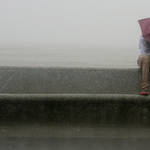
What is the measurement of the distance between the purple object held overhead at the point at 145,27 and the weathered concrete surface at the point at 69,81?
0.81m

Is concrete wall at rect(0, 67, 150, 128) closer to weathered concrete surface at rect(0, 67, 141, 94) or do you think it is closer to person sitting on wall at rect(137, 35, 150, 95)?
person sitting on wall at rect(137, 35, 150, 95)

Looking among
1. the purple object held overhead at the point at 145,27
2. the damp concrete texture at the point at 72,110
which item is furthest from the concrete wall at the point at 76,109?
the purple object held overhead at the point at 145,27

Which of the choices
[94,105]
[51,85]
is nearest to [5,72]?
[51,85]

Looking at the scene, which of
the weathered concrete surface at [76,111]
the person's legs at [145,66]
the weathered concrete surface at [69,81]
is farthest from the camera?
the weathered concrete surface at [69,81]

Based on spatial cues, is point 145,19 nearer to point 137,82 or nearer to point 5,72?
point 137,82

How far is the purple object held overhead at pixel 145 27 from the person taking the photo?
5.24 meters

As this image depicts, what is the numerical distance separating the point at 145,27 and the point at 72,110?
1.73 metres

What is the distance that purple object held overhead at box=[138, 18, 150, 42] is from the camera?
5242 mm

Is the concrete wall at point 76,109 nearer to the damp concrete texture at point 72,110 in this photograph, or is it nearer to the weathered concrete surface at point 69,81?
the damp concrete texture at point 72,110

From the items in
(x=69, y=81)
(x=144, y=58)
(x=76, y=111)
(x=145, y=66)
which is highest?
(x=144, y=58)

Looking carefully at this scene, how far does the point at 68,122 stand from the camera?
5066 mm

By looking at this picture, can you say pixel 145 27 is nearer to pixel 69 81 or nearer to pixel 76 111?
pixel 69 81

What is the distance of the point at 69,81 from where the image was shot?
19.1 ft

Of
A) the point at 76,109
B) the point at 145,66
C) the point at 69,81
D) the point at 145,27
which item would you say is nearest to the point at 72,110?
the point at 76,109
